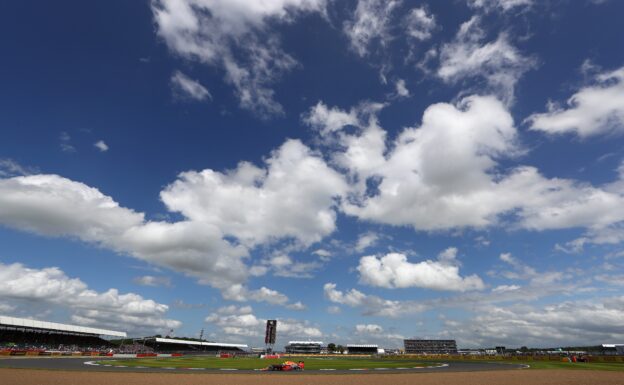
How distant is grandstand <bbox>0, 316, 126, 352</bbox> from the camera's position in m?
99.1

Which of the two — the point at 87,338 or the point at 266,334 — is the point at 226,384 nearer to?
the point at 266,334

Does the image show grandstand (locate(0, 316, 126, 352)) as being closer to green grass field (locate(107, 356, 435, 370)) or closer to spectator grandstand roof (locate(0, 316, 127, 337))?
spectator grandstand roof (locate(0, 316, 127, 337))

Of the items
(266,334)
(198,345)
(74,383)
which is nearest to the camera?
(74,383)

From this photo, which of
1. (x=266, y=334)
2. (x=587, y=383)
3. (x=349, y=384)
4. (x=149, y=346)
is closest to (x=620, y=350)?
(x=266, y=334)

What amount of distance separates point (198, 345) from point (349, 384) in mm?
186585

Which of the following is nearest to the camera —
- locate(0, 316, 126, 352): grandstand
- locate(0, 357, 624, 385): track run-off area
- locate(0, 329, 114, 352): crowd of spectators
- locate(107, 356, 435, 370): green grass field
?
locate(0, 357, 624, 385): track run-off area

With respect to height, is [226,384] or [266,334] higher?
[266,334]

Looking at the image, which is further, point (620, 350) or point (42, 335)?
point (620, 350)

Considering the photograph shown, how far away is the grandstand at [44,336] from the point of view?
9912 cm

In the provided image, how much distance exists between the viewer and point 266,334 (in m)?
143

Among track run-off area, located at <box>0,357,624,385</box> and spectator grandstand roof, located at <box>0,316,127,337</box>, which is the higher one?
spectator grandstand roof, located at <box>0,316,127,337</box>

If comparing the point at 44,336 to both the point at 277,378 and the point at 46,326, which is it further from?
the point at 277,378

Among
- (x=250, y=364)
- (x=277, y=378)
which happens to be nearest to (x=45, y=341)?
(x=250, y=364)

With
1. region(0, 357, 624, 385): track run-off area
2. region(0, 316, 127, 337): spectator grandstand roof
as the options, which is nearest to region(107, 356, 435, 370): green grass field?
region(0, 357, 624, 385): track run-off area
